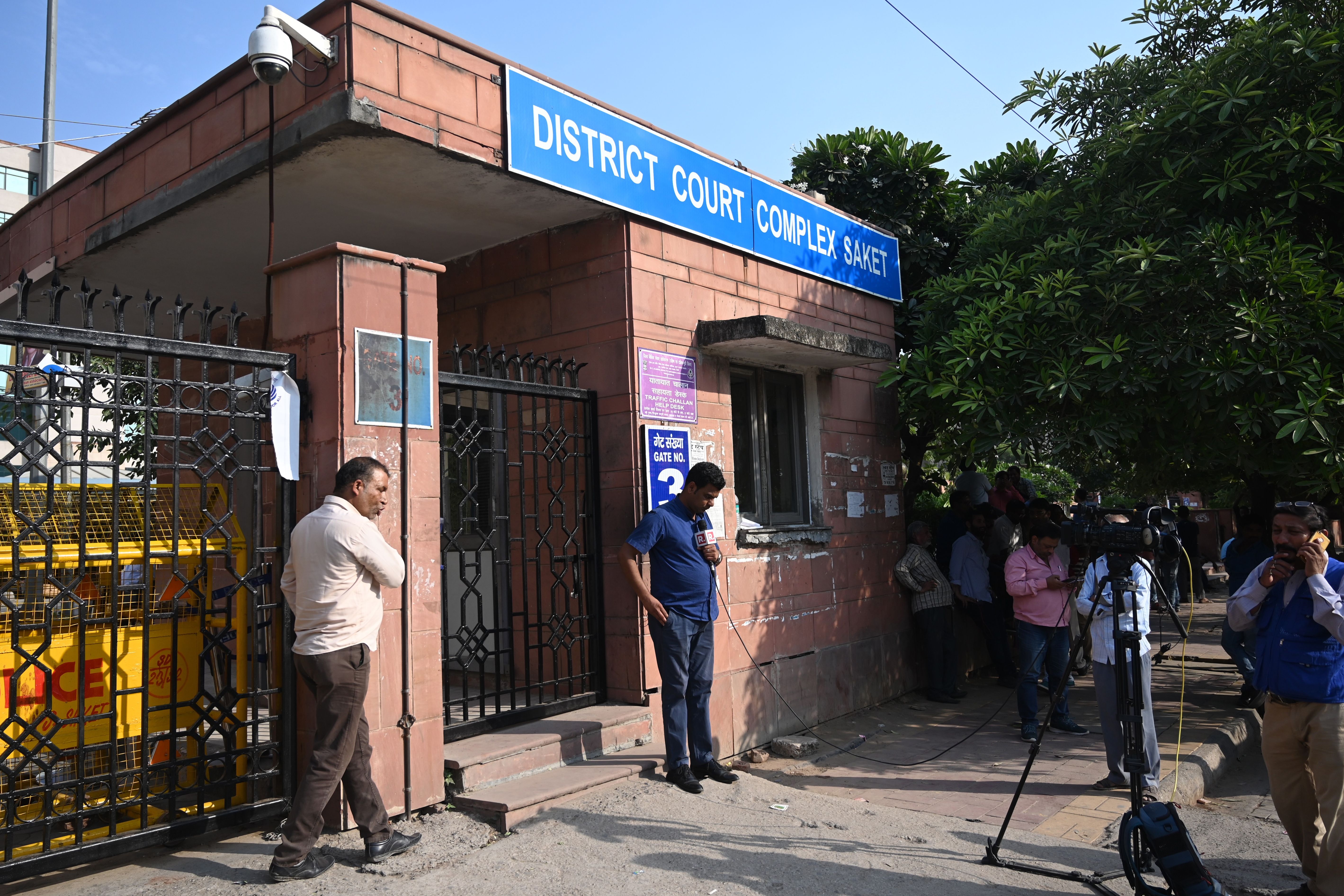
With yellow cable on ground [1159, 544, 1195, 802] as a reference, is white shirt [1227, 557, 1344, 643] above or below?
above

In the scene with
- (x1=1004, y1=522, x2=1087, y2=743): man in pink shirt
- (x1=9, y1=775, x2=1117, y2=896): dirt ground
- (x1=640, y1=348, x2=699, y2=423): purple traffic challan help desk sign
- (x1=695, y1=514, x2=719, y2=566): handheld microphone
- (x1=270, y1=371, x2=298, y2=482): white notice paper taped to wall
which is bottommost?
(x1=9, y1=775, x2=1117, y2=896): dirt ground

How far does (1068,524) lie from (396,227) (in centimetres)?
467

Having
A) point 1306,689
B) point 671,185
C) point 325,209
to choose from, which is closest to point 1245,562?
point 1306,689

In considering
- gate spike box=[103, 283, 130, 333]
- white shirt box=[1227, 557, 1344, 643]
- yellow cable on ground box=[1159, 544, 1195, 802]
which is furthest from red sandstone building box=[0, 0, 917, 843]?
white shirt box=[1227, 557, 1344, 643]

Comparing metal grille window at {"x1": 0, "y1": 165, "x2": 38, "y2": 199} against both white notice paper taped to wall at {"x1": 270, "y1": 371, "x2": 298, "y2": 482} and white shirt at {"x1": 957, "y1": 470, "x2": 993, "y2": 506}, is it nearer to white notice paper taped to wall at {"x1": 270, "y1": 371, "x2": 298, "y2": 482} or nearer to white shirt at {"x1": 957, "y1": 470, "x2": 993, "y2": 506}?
white shirt at {"x1": 957, "y1": 470, "x2": 993, "y2": 506}

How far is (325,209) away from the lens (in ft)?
19.4

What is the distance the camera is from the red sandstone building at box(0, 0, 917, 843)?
456 centimetres

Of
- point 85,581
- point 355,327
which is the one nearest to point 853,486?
point 355,327

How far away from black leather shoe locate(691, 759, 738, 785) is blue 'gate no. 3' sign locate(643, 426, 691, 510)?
61.0 inches

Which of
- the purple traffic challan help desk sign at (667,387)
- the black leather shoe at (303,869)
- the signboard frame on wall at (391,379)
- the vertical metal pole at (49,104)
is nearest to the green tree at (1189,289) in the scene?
Answer: the purple traffic challan help desk sign at (667,387)

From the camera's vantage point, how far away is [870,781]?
589 cm

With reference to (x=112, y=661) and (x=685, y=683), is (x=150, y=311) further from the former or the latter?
(x=685, y=683)

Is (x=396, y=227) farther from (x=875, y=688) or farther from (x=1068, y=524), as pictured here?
(x=875, y=688)

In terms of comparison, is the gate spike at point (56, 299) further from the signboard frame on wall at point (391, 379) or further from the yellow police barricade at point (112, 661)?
the signboard frame on wall at point (391, 379)
